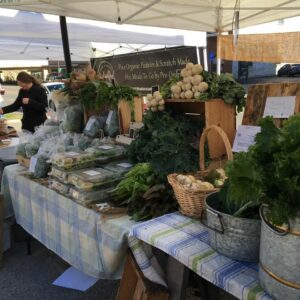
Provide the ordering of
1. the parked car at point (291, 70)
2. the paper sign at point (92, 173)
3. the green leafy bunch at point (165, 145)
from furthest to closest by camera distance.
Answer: the parked car at point (291, 70) < the paper sign at point (92, 173) < the green leafy bunch at point (165, 145)

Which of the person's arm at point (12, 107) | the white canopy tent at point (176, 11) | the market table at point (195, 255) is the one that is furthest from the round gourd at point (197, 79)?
the person's arm at point (12, 107)

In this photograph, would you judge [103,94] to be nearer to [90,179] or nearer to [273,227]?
[90,179]

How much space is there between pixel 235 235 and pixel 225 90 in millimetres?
1101

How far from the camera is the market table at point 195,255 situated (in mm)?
962

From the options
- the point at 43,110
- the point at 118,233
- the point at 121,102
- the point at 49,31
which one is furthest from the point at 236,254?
the point at 49,31

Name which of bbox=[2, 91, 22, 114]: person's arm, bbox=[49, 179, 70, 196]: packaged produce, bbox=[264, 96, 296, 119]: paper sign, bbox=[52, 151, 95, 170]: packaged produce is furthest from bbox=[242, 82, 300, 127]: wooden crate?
bbox=[2, 91, 22, 114]: person's arm

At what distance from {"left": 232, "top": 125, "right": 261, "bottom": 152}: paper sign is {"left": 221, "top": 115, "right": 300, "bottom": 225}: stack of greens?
95cm

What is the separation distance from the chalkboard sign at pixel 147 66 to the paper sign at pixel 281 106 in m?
1.38

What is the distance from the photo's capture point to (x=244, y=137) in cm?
181

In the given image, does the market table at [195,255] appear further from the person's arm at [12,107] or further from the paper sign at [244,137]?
the person's arm at [12,107]

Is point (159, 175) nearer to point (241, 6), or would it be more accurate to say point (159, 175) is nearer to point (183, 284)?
point (183, 284)

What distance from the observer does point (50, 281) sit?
2482 millimetres

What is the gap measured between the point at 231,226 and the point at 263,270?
16cm

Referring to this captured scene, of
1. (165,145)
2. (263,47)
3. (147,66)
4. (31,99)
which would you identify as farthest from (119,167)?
(263,47)
